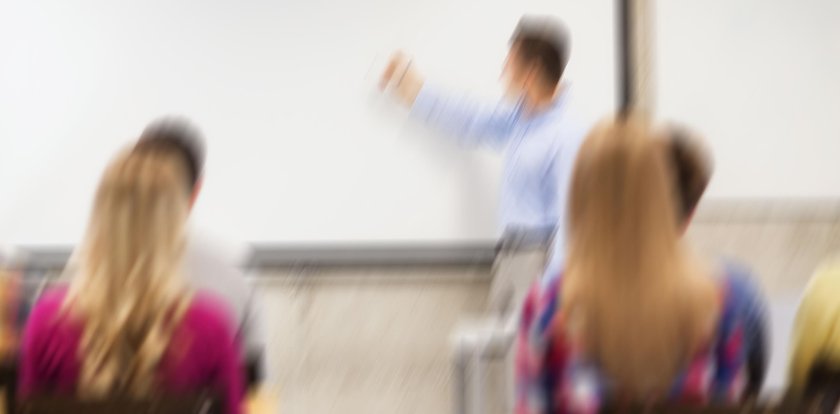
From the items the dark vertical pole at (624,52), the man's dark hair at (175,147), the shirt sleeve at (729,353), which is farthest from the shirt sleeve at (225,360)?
the dark vertical pole at (624,52)

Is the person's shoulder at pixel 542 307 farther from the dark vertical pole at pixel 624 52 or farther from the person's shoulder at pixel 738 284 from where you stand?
the dark vertical pole at pixel 624 52

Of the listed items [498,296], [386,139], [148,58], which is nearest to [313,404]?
[498,296]

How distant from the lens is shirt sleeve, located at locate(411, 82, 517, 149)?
268 cm

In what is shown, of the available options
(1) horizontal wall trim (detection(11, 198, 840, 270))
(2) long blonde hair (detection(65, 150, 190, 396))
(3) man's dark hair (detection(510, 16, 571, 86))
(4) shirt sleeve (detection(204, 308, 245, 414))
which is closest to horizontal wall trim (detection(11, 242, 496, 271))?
(1) horizontal wall trim (detection(11, 198, 840, 270))

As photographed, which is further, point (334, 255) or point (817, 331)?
point (334, 255)

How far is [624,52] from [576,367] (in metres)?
1.56

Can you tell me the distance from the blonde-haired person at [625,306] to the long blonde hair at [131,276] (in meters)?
0.57

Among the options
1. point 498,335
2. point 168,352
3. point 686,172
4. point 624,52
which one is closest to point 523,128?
point 624,52

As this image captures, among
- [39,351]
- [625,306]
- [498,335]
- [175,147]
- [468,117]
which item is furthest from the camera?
[468,117]

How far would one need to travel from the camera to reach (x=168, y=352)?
59.1 inches

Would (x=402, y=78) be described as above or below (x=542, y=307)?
below

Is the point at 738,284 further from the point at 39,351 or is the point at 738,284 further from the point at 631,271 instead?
the point at 39,351

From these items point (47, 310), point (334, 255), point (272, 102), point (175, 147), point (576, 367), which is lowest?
point (334, 255)

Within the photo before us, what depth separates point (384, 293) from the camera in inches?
110
